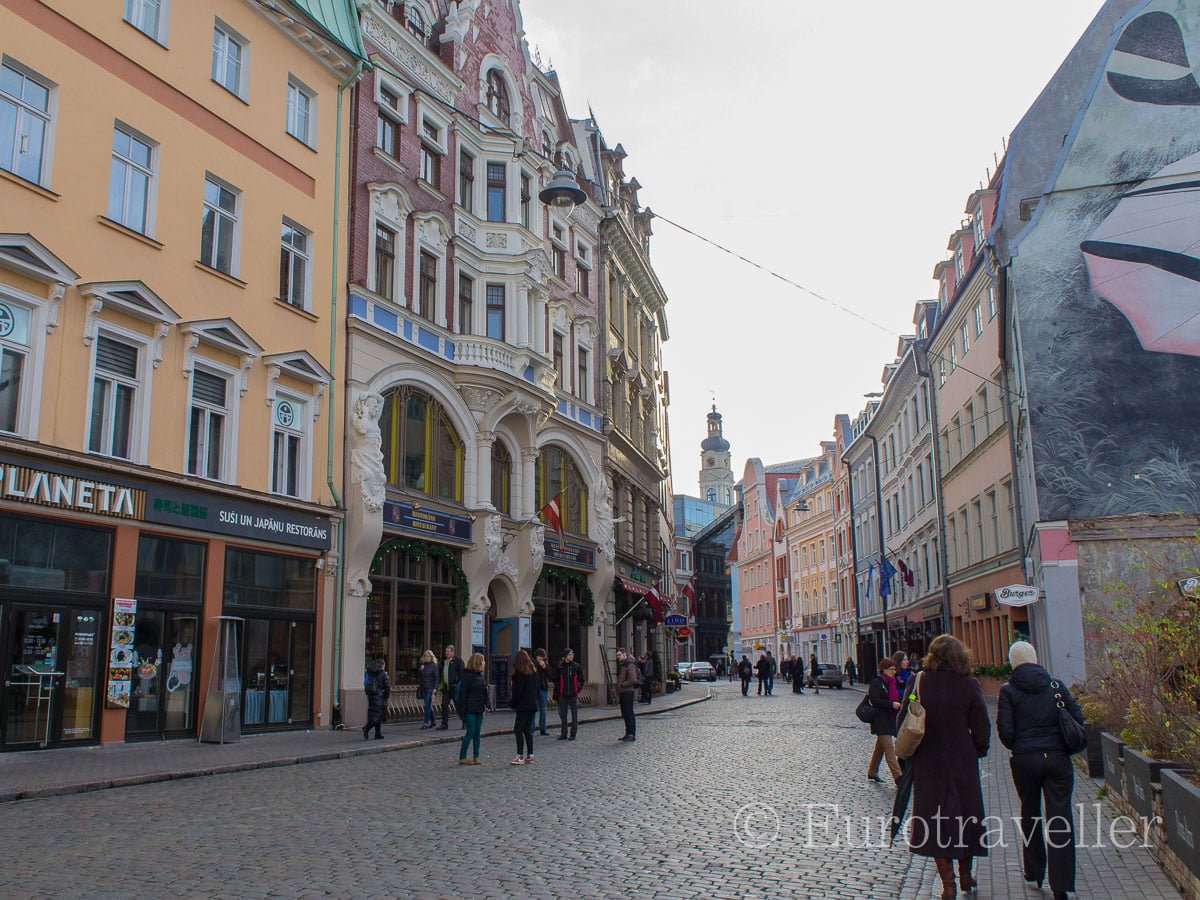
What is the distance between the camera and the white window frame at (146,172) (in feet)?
61.1

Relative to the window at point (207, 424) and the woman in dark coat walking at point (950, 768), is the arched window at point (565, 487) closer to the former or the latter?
the window at point (207, 424)

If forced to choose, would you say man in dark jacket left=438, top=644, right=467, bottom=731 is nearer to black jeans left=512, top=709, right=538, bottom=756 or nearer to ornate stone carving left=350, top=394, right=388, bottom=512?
ornate stone carving left=350, top=394, right=388, bottom=512

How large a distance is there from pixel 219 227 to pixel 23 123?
4.59 m

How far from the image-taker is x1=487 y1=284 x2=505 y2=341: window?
30453mm

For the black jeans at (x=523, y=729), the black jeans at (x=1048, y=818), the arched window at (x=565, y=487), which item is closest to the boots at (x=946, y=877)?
the black jeans at (x=1048, y=818)

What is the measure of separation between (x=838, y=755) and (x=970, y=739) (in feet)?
36.1

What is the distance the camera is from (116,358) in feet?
59.2

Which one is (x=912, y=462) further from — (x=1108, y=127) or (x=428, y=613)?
(x=428, y=613)

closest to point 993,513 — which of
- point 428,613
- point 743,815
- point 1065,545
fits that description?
point 1065,545

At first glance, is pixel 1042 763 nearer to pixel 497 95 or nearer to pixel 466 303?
pixel 466 303

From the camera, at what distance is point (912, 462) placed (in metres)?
48.5

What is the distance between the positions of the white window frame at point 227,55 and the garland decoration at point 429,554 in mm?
10073

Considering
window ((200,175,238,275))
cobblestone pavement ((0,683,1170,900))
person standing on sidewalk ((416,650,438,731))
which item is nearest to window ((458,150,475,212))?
window ((200,175,238,275))

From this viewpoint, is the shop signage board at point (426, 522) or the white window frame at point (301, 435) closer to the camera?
the white window frame at point (301, 435)
